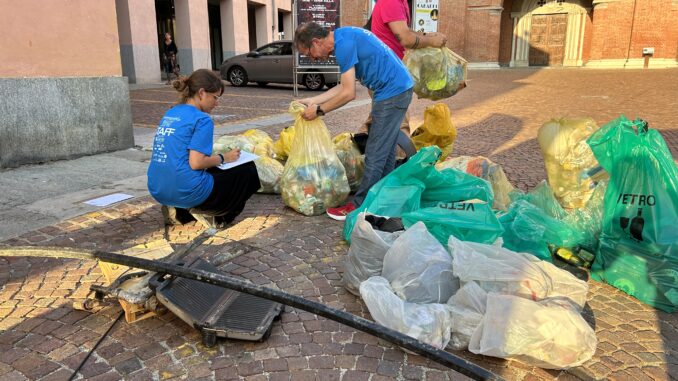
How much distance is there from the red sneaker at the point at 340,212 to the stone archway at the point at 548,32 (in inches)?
1060

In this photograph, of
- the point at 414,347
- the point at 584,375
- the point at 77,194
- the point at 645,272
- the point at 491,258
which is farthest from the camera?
the point at 77,194

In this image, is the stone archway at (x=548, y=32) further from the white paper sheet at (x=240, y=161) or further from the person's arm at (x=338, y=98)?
the white paper sheet at (x=240, y=161)

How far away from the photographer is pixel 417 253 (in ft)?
8.72

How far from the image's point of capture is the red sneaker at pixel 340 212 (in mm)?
4078

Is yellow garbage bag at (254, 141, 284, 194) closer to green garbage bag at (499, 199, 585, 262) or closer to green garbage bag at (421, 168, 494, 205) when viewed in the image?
green garbage bag at (421, 168, 494, 205)

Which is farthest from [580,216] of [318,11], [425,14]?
[425,14]

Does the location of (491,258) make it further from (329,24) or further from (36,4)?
(329,24)

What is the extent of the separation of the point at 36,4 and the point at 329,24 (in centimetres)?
706

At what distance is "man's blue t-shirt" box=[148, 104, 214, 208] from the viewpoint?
3.32 metres

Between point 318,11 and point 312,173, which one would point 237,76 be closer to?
point 318,11

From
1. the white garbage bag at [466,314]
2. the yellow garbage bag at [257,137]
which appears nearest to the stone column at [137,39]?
the yellow garbage bag at [257,137]

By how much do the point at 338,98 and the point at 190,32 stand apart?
16.4 m

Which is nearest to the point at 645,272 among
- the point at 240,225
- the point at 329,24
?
the point at 240,225

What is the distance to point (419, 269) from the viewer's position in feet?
8.55
